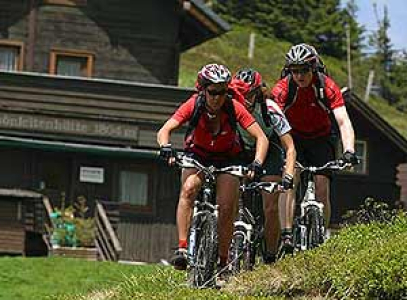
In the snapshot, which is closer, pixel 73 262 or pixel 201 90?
pixel 201 90

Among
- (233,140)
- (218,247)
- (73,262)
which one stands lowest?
(73,262)

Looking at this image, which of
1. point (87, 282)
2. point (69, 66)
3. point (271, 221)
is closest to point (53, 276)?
point (87, 282)

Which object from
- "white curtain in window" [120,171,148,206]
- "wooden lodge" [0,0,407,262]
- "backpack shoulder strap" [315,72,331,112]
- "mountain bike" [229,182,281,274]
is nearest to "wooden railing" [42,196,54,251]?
"wooden lodge" [0,0,407,262]

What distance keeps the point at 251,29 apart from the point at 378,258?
80.8 meters

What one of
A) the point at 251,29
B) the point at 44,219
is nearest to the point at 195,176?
the point at 44,219

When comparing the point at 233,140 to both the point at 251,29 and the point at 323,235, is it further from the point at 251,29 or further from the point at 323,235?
the point at 251,29

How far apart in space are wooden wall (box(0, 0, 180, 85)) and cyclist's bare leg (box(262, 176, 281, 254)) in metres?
21.5

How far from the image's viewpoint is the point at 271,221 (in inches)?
447

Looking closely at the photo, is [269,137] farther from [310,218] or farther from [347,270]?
[347,270]

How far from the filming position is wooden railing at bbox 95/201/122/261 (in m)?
27.0

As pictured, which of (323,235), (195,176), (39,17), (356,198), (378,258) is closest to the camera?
(378,258)

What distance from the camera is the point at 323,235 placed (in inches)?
438

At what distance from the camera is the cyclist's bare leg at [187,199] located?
10320 millimetres

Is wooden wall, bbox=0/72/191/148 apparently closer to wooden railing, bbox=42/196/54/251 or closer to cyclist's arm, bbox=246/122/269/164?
wooden railing, bbox=42/196/54/251
